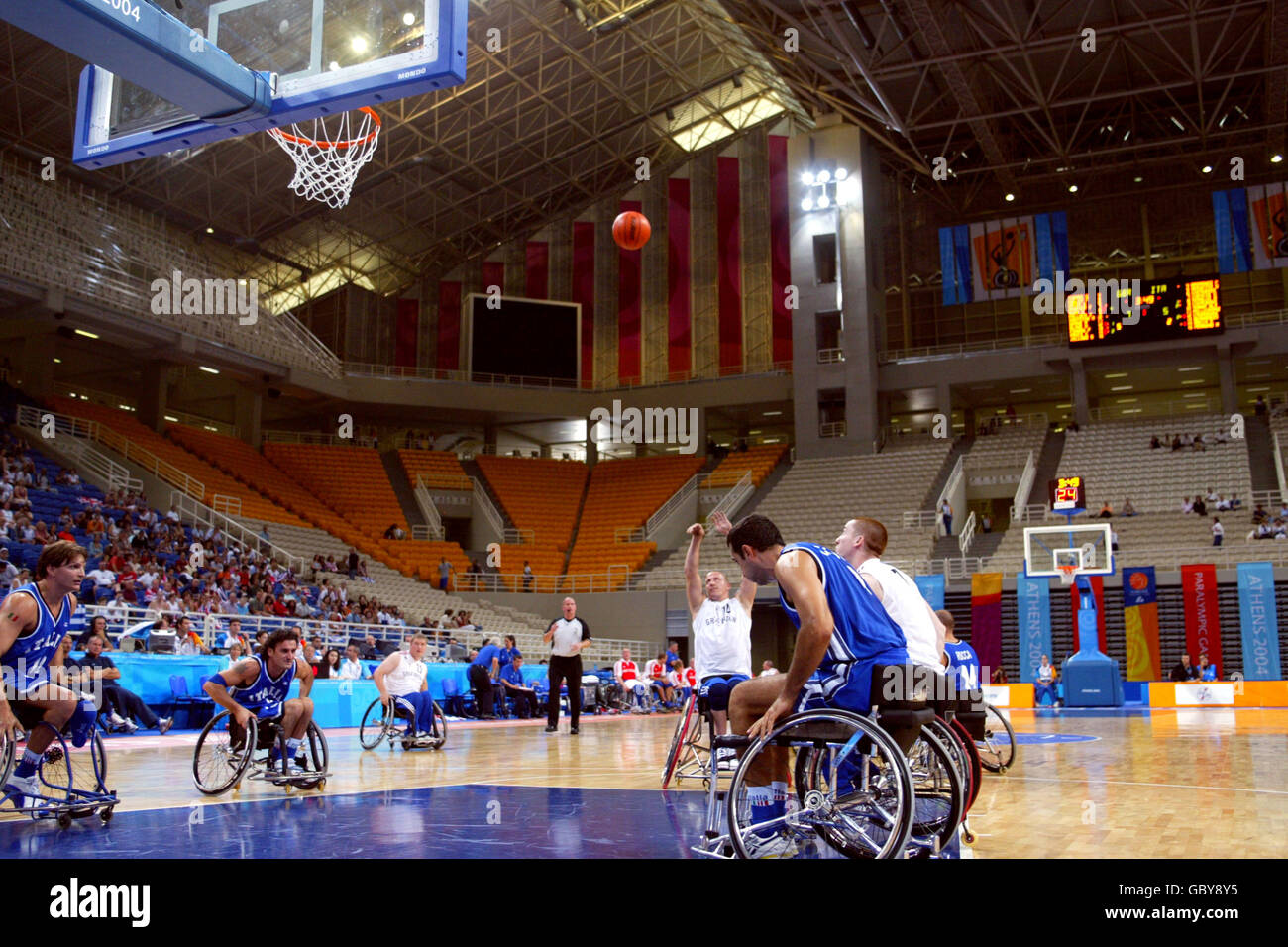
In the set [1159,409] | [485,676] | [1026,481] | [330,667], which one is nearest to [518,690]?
[485,676]

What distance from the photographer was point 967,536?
2614 centimetres

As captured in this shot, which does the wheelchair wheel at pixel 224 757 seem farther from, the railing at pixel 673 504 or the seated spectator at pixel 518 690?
the railing at pixel 673 504

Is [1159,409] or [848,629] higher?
[1159,409]

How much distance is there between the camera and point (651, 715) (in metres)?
20.1

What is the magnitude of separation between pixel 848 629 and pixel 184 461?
83.4ft

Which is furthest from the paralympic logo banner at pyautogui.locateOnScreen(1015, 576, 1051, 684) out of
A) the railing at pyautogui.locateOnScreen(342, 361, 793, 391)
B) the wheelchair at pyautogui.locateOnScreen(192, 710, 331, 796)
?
the wheelchair at pyautogui.locateOnScreen(192, 710, 331, 796)

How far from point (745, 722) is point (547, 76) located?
88.7ft

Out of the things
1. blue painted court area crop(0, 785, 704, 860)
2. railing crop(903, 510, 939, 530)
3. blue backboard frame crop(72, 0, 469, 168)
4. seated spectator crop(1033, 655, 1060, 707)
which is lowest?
seated spectator crop(1033, 655, 1060, 707)

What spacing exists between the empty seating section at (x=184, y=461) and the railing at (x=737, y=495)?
11.2 meters

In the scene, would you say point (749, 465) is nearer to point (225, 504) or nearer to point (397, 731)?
point (225, 504)

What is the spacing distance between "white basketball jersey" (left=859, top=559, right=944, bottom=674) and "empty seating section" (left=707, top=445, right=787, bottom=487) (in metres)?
26.3

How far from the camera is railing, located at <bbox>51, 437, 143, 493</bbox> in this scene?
22844mm

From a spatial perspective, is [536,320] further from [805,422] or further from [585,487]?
[805,422]

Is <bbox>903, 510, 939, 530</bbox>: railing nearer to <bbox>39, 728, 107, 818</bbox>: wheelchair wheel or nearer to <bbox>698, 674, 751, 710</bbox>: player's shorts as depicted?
<bbox>698, 674, 751, 710</bbox>: player's shorts
